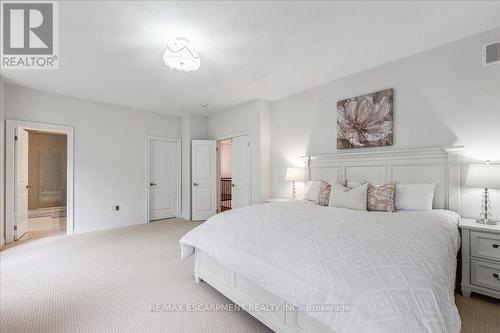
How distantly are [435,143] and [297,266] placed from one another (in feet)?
8.07

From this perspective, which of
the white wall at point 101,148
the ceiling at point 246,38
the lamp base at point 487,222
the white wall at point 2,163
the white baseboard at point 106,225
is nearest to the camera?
the ceiling at point 246,38

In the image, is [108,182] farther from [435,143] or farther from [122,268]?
[435,143]

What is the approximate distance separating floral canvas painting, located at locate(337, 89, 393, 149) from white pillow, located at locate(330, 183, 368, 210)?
792 millimetres

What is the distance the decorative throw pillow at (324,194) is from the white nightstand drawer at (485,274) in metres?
1.50

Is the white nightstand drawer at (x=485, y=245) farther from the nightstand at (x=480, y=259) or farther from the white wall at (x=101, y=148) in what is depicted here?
the white wall at (x=101, y=148)

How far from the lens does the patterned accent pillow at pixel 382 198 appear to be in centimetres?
260

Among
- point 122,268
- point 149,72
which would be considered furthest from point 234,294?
point 149,72

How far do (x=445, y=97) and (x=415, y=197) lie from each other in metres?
1.21

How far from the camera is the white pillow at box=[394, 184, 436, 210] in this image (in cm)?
254

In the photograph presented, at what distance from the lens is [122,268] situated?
2857mm

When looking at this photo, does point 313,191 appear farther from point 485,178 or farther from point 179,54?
point 179,54

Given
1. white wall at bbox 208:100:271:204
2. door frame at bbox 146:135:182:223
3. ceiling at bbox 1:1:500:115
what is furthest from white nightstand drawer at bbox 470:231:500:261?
door frame at bbox 146:135:182:223

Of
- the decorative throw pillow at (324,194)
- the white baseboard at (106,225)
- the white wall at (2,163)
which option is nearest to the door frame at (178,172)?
the white baseboard at (106,225)

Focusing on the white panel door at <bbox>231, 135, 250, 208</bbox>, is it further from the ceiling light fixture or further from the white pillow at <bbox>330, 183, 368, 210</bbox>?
the ceiling light fixture
